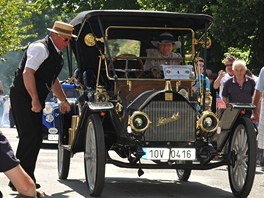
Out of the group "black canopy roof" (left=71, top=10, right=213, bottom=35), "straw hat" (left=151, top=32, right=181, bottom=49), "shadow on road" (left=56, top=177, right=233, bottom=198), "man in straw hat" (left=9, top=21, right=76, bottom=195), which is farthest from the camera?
"straw hat" (left=151, top=32, right=181, bottom=49)

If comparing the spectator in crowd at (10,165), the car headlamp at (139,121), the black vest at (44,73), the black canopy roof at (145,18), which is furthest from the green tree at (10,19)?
the spectator in crowd at (10,165)

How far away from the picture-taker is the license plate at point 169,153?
9750mm

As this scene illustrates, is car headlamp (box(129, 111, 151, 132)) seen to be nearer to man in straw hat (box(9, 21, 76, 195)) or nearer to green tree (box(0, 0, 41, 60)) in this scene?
man in straw hat (box(9, 21, 76, 195))

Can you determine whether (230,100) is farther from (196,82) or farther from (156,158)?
(156,158)

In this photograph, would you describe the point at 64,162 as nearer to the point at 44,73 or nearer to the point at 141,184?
the point at 141,184

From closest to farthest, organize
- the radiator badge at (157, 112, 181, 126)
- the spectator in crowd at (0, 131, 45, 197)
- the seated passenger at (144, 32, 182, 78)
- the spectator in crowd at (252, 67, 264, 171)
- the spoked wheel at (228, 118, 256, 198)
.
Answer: the spectator in crowd at (0, 131, 45, 197) → the spoked wheel at (228, 118, 256, 198) → the radiator badge at (157, 112, 181, 126) → the seated passenger at (144, 32, 182, 78) → the spectator in crowd at (252, 67, 264, 171)

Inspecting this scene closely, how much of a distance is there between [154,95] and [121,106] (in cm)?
60

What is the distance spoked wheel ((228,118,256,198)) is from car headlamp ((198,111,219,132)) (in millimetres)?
351

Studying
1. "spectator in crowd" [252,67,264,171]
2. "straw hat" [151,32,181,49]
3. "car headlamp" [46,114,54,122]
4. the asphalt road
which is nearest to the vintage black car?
"straw hat" [151,32,181,49]

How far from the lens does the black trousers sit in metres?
9.82

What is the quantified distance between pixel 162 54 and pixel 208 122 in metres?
1.82

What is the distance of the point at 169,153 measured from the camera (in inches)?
386

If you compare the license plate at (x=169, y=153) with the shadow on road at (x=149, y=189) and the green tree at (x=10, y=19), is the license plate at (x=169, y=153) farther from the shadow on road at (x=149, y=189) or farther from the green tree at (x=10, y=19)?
the green tree at (x=10, y=19)

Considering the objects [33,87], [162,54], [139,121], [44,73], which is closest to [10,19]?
[162,54]
